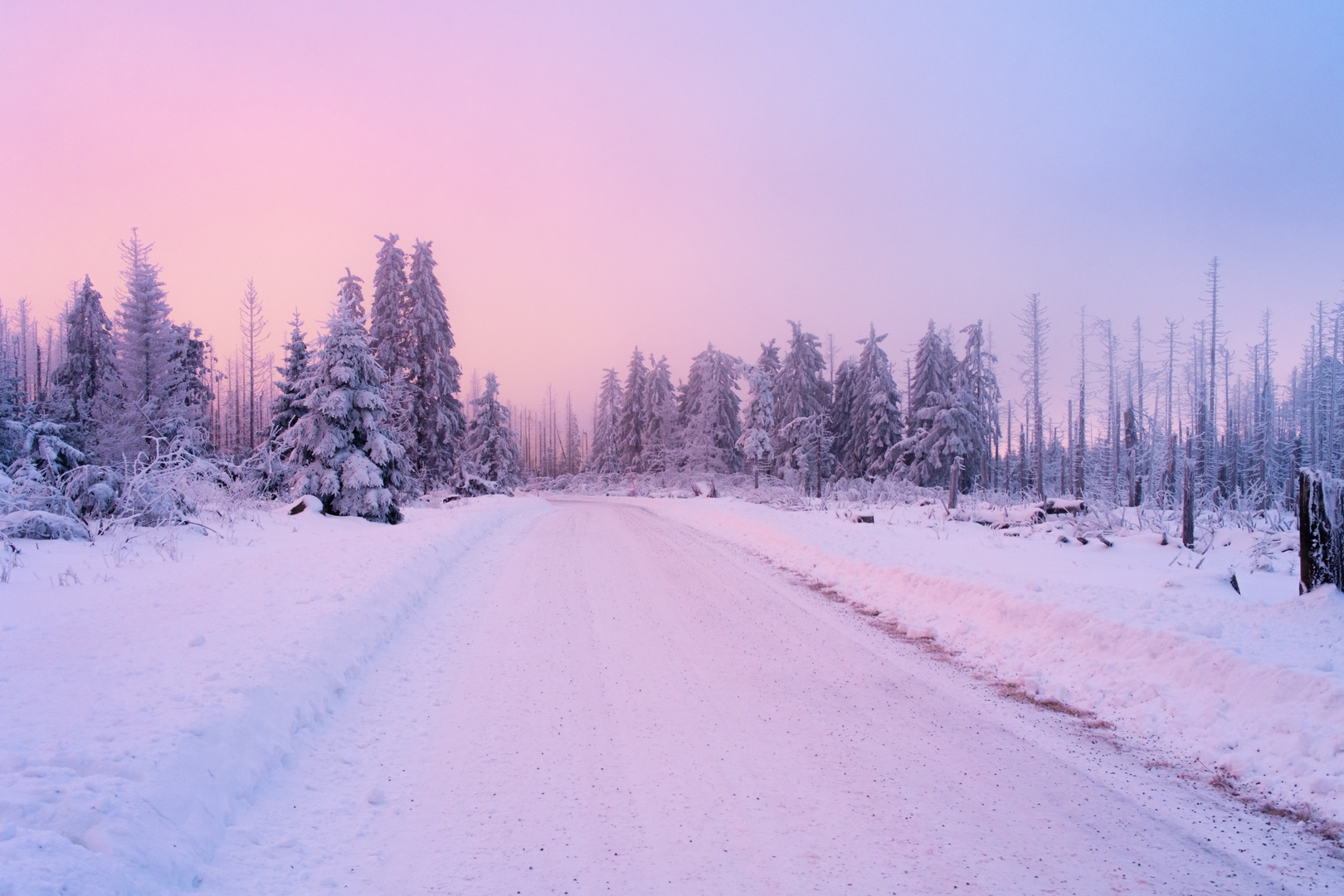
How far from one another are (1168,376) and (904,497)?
35765 millimetres

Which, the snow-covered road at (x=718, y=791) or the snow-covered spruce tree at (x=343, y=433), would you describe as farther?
the snow-covered spruce tree at (x=343, y=433)

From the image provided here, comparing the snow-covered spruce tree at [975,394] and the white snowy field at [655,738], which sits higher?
the snow-covered spruce tree at [975,394]

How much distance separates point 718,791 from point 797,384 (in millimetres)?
43227

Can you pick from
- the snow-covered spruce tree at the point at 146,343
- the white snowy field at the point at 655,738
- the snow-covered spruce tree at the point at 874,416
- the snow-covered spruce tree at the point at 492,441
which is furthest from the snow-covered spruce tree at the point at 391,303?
the snow-covered spruce tree at the point at 874,416

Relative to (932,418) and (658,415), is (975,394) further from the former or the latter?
(658,415)

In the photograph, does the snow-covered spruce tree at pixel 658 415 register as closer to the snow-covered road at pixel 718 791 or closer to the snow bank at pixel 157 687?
the snow bank at pixel 157 687

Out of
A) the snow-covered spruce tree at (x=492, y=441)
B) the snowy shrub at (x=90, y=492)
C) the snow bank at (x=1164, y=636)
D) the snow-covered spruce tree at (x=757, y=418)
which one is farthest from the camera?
the snow-covered spruce tree at (x=492, y=441)

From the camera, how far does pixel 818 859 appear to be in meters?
2.92

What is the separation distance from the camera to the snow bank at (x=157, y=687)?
104 inches

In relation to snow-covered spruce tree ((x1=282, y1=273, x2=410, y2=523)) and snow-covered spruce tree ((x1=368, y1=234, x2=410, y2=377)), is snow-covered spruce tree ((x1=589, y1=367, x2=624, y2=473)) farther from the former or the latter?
snow-covered spruce tree ((x1=282, y1=273, x2=410, y2=523))

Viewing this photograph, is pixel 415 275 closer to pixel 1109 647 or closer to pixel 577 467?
pixel 1109 647

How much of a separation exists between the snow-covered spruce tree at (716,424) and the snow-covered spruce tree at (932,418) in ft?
44.0

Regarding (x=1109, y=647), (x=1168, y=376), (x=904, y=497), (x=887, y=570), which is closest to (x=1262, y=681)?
(x=1109, y=647)

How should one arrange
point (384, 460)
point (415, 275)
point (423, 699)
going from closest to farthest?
point (423, 699), point (384, 460), point (415, 275)
